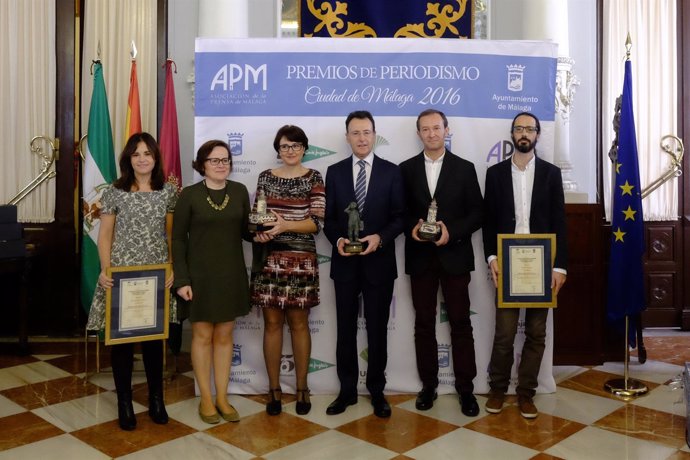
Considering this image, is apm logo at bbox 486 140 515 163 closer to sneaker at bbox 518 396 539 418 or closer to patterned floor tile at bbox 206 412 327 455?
sneaker at bbox 518 396 539 418

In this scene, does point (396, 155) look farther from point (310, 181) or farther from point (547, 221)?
point (547, 221)

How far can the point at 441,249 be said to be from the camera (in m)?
3.42

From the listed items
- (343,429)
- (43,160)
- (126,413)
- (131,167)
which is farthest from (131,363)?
(43,160)

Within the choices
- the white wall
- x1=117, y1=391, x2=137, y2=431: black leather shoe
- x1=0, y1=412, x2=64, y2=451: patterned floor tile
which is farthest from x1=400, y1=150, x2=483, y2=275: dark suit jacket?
the white wall

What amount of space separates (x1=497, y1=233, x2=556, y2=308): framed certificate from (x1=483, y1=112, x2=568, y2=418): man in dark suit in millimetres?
51

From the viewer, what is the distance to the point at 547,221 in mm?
3467

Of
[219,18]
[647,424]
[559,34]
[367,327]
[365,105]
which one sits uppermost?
[219,18]

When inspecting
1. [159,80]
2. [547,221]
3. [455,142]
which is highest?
[159,80]

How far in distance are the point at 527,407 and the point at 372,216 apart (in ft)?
4.20

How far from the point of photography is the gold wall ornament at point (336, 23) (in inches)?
216

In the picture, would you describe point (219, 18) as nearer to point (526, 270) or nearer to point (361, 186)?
point (361, 186)

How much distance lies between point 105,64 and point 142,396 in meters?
2.61

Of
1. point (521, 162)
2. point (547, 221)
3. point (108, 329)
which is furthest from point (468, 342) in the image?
point (108, 329)

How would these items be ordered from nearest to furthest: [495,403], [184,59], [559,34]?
1. [495,403]
2. [559,34]
3. [184,59]
